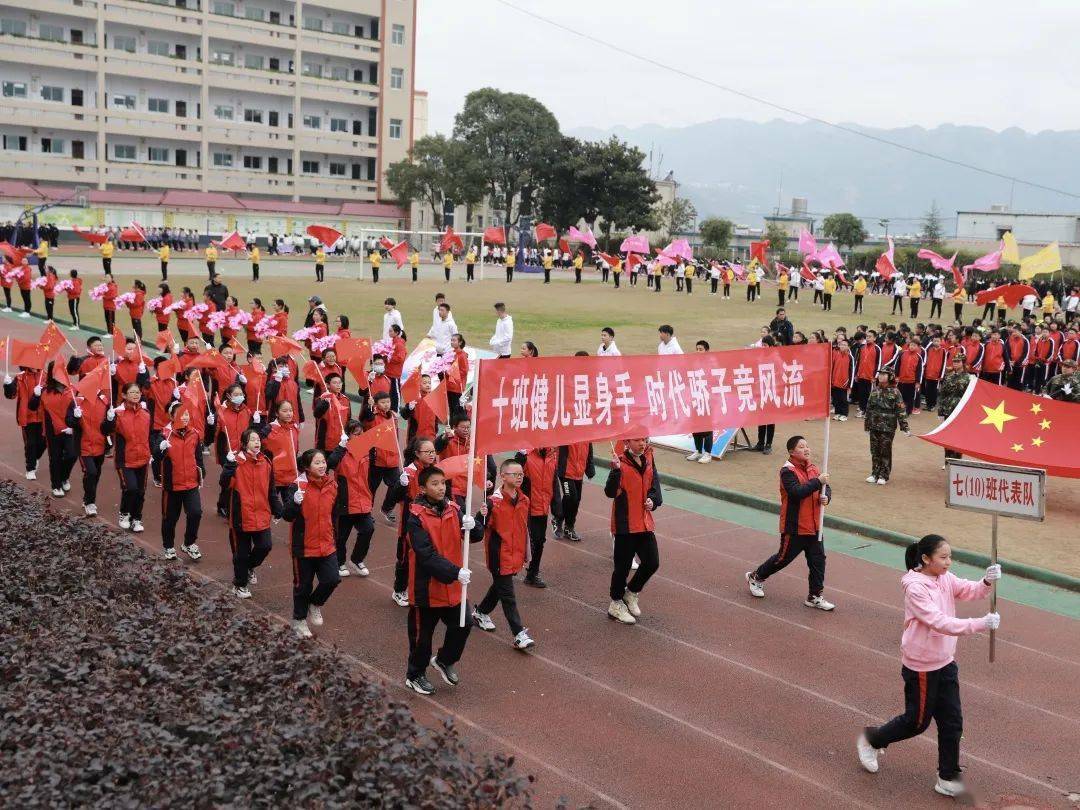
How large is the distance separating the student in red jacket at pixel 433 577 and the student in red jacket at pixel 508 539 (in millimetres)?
507

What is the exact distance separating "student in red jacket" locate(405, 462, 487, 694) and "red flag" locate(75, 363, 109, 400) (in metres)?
5.33

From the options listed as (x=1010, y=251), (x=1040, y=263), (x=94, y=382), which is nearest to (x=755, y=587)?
(x=94, y=382)

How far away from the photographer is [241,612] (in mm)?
7207

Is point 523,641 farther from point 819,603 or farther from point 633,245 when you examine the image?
point 633,245

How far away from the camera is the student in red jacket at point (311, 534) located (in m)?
7.93

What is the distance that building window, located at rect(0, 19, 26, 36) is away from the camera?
5669 cm

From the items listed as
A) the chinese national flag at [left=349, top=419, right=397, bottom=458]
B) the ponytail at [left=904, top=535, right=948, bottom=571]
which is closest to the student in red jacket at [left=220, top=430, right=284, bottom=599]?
the chinese national flag at [left=349, top=419, right=397, bottom=458]

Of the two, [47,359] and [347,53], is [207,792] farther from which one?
[347,53]

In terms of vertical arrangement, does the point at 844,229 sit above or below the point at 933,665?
above

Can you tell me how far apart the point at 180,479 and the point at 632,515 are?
4016 mm

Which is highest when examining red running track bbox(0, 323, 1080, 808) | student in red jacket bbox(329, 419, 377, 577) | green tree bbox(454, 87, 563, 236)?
green tree bbox(454, 87, 563, 236)

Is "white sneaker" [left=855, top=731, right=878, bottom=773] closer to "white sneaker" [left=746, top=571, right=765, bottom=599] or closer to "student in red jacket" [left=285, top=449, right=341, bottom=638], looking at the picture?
"white sneaker" [left=746, top=571, right=765, bottom=599]

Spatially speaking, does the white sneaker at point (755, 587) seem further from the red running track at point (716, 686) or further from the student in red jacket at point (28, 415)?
the student in red jacket at point (28, 415)

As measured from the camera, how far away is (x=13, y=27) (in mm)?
57094
